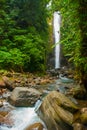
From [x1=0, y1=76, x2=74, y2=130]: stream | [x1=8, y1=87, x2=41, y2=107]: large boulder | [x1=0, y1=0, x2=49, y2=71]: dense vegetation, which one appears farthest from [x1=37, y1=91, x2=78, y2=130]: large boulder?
[x1=0, y1=0, x2=49, y2=71]: dense vegetation

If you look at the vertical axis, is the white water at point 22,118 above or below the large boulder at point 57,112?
below

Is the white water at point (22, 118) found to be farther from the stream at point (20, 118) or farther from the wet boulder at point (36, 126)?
the wet boulder at point (36, 126)

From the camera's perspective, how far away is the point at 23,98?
8.57 m

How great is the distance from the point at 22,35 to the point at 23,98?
7981 millimetres

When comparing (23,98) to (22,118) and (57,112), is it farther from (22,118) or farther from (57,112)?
(57,112)

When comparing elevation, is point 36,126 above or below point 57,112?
below

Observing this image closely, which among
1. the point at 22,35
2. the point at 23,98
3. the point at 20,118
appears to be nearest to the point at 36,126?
the point at 20,118

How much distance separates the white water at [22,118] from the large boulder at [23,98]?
240mm

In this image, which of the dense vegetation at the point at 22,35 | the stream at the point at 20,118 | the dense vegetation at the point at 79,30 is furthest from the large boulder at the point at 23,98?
the dense vegetation at the point at 22,35

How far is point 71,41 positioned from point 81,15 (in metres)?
1.52

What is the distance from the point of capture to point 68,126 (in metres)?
6.35

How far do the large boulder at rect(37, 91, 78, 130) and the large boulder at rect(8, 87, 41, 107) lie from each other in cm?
108

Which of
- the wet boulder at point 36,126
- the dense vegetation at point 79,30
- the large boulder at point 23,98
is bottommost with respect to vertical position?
the wet boulder at point 36,126

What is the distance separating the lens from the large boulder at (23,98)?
8.38 m
